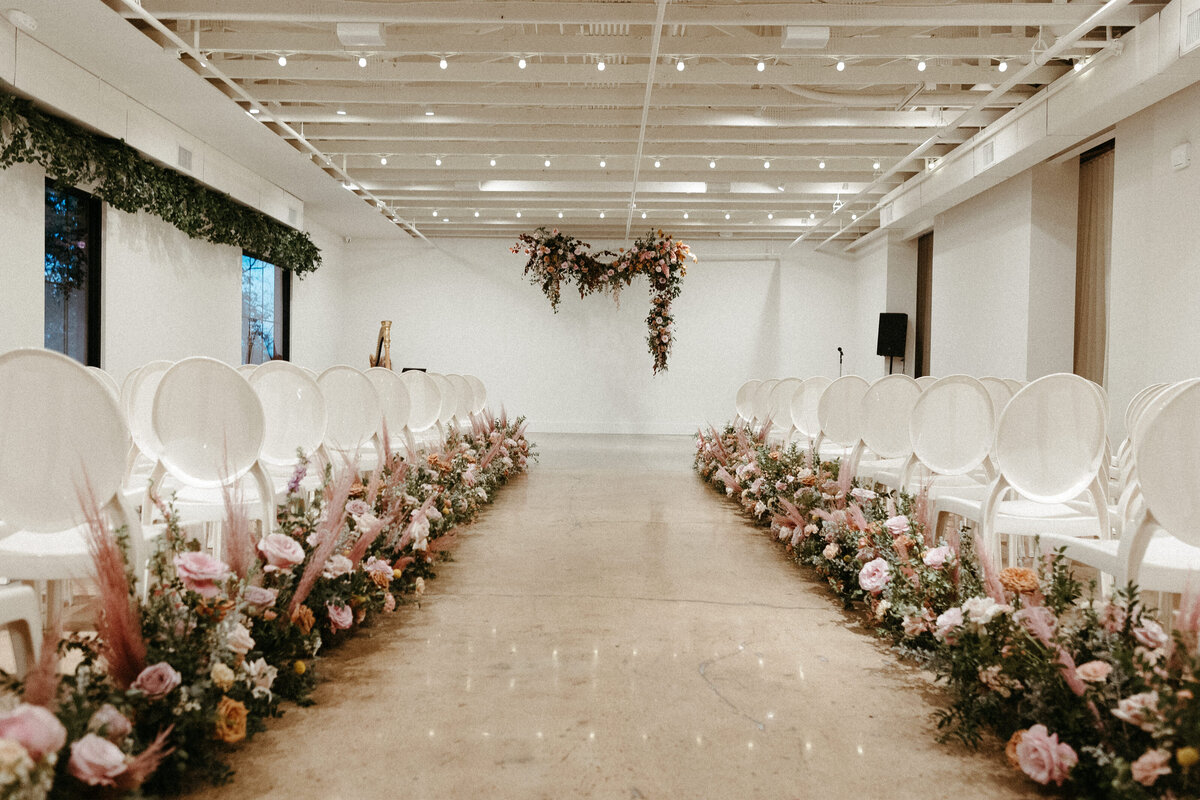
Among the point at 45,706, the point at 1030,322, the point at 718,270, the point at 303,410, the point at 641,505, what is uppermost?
the point at 718,270

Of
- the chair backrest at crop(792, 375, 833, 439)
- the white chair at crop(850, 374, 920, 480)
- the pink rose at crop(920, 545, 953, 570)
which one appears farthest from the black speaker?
the pink rose at crop(920, 545, 953, 570)

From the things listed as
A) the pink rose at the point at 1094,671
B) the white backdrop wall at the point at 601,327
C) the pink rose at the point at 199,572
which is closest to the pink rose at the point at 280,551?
the pink rose at the point at 199,572

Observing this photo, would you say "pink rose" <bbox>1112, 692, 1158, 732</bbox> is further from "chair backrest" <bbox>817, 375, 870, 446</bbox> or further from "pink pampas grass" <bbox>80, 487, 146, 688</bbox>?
"chair backrest" <bbox>817, 375, 870, 446</bbox>

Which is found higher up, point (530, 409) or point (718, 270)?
point (718, 270)

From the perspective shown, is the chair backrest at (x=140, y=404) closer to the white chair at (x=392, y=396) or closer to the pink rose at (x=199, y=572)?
the white chair at (x=392, y=396)

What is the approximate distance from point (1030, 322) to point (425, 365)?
924cm

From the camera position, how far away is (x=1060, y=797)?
67.7 inches

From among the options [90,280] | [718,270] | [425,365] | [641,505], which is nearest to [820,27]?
[641,505]

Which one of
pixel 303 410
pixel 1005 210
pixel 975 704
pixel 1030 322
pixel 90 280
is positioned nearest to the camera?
pixel 975 704

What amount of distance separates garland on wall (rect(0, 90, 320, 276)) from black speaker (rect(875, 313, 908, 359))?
324 inches

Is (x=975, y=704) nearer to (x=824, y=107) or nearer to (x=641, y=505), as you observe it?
(x=641, y=505)

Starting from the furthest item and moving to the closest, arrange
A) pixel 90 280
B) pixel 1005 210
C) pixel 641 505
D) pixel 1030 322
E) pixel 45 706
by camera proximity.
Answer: pixel 1005 210, pixel 1030 322, pixel 90 280, pixel 641 505, pixel 45 706

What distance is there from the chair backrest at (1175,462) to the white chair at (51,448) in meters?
2.42

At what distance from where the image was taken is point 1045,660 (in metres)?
1.81
